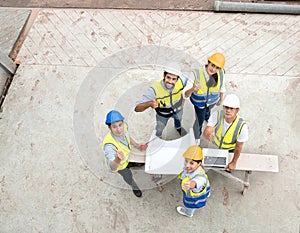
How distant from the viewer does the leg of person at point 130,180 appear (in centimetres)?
463

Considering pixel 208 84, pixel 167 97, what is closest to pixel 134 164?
pixel 167 97

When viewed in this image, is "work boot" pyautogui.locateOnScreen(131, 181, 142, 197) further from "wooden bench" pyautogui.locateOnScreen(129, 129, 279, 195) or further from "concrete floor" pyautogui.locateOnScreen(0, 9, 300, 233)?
"wooden bench" pyautogui.locateOnScreen(129, 129, 279, 195)

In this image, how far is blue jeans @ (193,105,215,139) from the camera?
16.0ft

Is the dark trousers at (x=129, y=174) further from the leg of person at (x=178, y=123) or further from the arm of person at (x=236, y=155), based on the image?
the arm of person at (x=236, y=155)

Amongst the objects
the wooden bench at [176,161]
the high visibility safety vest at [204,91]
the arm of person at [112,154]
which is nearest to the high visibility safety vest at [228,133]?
the wooden bench at [176,161]

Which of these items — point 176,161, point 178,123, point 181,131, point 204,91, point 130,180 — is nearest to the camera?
point 204,91

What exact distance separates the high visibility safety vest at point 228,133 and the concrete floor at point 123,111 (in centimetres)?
69

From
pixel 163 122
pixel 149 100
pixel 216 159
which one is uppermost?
pixel 149 100

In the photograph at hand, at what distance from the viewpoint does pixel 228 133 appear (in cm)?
421

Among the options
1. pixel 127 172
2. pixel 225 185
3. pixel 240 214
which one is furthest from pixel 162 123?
pixel 240 214

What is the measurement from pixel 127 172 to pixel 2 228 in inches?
73.6

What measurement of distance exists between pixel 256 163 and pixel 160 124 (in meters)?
1.39

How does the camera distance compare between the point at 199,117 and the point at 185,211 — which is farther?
the point at 199,117

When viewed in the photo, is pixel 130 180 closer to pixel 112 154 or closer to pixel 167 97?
pixel 112 154
